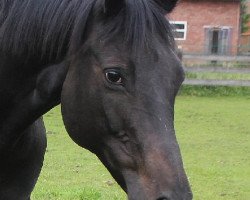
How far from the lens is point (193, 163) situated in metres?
6.97

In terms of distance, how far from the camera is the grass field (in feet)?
18.2

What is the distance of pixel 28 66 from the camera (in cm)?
250

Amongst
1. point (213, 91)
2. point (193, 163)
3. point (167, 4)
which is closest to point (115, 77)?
point (167, 4)

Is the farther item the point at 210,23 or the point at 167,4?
the point at 210,23

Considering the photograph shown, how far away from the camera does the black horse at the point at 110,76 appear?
6.60ft

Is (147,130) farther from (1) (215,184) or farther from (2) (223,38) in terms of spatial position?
(2) (223,38)

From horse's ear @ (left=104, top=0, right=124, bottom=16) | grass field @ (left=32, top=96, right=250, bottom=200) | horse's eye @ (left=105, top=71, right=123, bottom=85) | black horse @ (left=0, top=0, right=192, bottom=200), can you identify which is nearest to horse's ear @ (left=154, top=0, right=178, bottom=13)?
black horse @ (left=0, top=0, right=192, bottom=200)

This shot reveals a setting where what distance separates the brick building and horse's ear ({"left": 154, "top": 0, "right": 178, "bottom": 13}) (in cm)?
2193

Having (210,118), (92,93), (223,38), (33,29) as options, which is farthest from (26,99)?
(223,38)

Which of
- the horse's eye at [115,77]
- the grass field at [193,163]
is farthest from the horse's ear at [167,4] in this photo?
the grass field at [193,163]

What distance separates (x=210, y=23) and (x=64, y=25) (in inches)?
908

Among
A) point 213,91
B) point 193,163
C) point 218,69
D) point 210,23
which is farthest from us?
point 210,23

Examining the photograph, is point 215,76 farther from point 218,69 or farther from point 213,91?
point 213,91

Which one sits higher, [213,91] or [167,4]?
[167,4]
